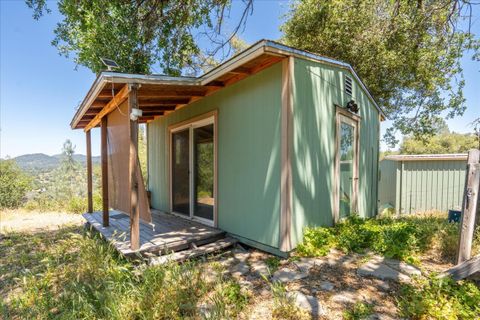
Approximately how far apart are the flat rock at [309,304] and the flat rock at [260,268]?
53 cm

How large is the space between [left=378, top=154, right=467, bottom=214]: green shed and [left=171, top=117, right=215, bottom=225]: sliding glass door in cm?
789

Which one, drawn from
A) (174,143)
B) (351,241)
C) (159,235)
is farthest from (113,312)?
(174,143)

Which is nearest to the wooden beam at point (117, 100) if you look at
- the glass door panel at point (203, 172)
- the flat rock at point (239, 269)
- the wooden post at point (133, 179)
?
the wooden post at point (133, 179)

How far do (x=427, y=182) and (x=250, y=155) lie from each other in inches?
328

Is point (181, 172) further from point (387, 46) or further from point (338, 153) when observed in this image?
point (387, 46)

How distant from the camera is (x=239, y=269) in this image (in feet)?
10.6

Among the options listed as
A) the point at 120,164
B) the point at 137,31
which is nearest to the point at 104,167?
the point at 120,164

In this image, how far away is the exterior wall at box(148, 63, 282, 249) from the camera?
11.6 ft

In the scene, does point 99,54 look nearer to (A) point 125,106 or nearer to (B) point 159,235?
(A) point 125,106

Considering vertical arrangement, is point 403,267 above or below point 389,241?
below

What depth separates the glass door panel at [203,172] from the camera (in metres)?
4.81

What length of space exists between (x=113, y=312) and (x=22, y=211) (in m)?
9.72

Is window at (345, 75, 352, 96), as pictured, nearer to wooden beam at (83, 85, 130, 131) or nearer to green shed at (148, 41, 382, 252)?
green shed at (148, 41, 382, 252)

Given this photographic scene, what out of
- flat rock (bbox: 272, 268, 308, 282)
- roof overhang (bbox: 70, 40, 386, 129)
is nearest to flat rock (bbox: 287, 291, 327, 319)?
flat rock (bbox: 272, 268, 308, 282)
